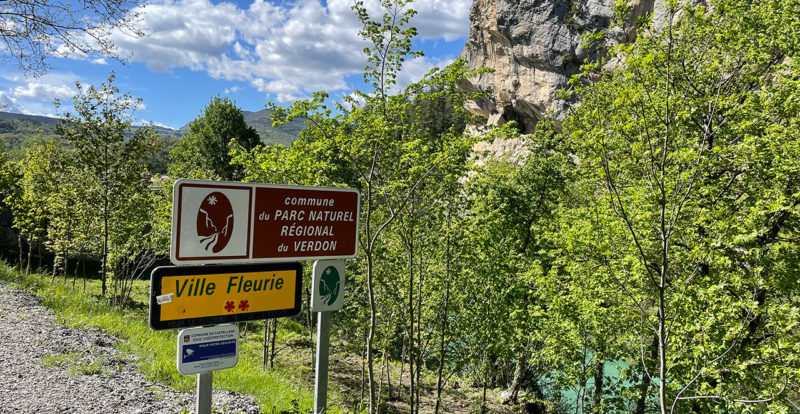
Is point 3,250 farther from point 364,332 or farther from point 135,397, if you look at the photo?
point 135,397

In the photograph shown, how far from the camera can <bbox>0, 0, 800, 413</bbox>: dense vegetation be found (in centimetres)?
517

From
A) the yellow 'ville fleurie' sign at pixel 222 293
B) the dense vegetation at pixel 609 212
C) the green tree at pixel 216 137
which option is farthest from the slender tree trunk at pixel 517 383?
the green tree at pixel 216 137

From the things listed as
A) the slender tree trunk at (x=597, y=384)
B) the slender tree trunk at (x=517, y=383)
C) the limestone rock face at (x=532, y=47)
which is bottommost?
the slender tree trunk at (x=517, y=383)

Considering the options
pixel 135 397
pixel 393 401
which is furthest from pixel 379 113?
pixel 393 401

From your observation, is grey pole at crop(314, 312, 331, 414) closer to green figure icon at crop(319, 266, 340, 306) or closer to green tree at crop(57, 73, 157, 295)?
green figure icon at crop(319, 266, 340, 306)

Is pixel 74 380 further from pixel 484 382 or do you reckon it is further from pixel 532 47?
pixel 532 47

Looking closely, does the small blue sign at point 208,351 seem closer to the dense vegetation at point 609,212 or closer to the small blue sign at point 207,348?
the small blue sign at point 207,348

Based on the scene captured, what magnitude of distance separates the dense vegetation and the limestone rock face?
33.4m

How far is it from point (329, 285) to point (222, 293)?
72cm

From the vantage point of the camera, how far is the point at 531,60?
46344 mm

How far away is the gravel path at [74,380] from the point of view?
4129 mm

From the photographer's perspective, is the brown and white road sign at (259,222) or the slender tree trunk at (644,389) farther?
the slender tree trunk at (644,389)

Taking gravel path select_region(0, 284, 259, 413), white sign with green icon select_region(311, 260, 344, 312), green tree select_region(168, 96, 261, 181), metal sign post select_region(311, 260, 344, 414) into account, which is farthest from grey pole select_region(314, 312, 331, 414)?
green tree select_region(168, 96, 261, 181)

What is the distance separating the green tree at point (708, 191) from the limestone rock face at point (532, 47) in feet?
113
